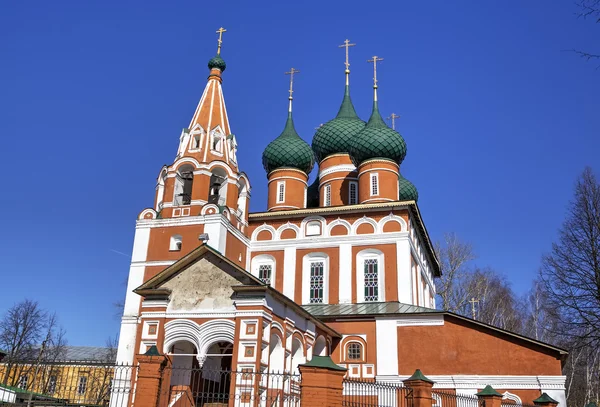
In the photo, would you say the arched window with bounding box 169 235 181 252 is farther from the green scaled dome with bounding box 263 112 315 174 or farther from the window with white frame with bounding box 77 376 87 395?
the green scaled dome with bounding box 263 112 315 174

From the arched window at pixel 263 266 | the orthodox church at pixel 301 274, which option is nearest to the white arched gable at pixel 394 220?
the orthodox church at pixel 301 274

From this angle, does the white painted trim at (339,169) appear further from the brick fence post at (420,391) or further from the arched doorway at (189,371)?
the brick fence post at (420,391)

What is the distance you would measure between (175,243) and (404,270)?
796 centimetres

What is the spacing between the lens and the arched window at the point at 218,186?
20391 mm

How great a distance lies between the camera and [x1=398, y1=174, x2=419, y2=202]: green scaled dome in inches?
1101

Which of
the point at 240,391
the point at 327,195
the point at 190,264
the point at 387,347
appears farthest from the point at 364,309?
the point at 240,391

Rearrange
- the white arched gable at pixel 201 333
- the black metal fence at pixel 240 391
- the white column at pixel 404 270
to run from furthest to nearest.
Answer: the white column at pixel 404 270 → the white arched gable at pixel 201 333 → the black metal fence at pixel 240 391

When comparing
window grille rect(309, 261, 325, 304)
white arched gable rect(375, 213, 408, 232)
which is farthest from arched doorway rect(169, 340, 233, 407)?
white arched gable rect(375, 213, 408, 232)

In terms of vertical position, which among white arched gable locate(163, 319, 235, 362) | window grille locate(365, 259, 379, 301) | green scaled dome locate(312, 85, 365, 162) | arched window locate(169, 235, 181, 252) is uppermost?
green scaled dome locate(312, 85, 365, 162)

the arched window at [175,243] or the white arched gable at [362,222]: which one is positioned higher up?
the white arched gable at [362,222]

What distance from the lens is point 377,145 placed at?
77.2 feet

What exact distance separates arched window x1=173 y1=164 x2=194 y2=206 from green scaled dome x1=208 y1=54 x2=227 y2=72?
15.2ft

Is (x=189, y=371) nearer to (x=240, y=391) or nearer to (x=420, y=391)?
(x=240, y=391)

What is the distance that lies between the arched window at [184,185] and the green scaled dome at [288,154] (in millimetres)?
5629
